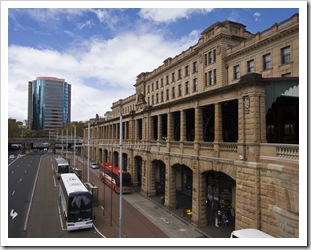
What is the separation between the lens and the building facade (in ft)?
53.7

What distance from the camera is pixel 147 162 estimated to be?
37.0 meters

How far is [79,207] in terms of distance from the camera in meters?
22.7

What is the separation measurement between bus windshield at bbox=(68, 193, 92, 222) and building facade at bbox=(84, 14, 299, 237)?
7.70 m

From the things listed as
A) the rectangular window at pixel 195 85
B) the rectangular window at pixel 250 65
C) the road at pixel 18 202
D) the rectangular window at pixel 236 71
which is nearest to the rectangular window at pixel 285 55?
the rectangular window at pixel 250 65

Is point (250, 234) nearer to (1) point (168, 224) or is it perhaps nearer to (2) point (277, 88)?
(2) point (277, 88)

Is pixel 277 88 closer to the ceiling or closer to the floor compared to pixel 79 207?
closer to the ceiling

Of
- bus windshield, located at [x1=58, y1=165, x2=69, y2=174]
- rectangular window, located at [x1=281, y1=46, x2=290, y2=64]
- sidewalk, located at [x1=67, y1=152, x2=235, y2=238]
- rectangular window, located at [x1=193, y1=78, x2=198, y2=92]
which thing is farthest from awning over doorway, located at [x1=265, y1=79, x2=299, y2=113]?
bus windshield, located at [x1=58, y1=165, x2=69, y2=174]

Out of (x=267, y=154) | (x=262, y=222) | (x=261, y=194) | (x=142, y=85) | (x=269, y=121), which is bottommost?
(x=262, y=222)

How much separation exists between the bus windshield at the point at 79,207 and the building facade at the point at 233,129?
25.3 feet

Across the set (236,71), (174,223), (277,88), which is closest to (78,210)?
(174,223)

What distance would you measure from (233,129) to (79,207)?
18.9 meters

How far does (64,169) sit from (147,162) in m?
19.4
